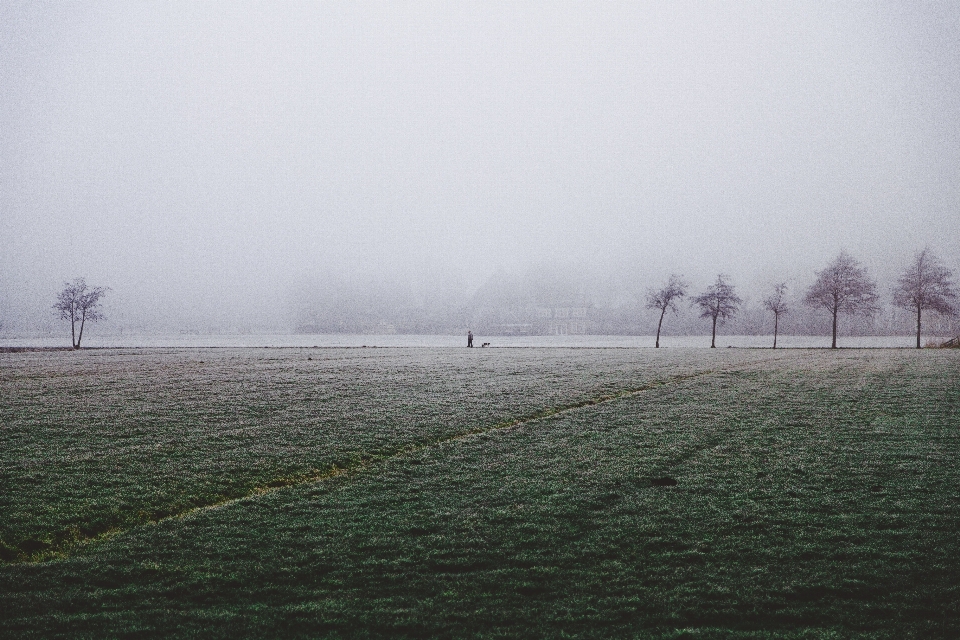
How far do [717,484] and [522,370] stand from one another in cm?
2705

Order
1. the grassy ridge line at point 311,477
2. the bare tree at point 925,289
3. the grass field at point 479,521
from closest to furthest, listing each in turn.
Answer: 1. the grass field at point 479,521
2. the grassy ridge line at point 311,477
3. the bare tree at point 925,289

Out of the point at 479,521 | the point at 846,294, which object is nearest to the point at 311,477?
the point at 479,521

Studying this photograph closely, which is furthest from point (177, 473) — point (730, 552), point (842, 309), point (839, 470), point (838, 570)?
point (842, 309)

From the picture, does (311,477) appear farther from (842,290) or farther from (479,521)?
(842,290)

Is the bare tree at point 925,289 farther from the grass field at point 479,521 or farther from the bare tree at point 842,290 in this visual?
the grass field at point 479,521

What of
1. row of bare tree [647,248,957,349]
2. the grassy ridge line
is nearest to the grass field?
the grassy ridge line

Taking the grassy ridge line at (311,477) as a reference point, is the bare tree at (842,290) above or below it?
above

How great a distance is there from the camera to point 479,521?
10.4m

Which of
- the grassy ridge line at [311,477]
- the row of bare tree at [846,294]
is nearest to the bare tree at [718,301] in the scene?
the row of bare tree at [846,294]

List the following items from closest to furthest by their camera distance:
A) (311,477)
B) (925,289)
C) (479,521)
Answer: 1. (479,521)
2. (311,477)
3. (925,289)

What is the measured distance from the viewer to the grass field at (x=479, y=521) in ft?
23.3

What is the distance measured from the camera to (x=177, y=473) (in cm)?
1365

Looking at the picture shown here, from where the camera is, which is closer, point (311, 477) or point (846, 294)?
point (311, 477)

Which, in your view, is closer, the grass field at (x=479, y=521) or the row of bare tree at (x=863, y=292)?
the grass field at (x=479, y=521)
